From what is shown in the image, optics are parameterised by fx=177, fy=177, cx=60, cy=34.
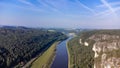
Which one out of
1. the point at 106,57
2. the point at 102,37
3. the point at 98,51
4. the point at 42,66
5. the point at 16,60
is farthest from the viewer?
the point at 102,37

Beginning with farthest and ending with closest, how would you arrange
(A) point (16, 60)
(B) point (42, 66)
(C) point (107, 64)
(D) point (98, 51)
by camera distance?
1. (D) point (98, 51)
2. (A) point (16, 60)
3. (B) point (42, 66)
4. (C) point (107, 64)

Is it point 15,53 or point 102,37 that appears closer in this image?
point 15,53

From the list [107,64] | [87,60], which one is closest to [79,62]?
[87,60]

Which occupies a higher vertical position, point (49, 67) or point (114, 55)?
point (114, 55)

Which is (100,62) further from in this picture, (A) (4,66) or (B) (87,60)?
(A) (4,66)

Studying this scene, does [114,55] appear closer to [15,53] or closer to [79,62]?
[79,62]

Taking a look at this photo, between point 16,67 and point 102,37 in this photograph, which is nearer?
point 16,67

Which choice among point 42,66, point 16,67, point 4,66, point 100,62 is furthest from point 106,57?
point 4,66

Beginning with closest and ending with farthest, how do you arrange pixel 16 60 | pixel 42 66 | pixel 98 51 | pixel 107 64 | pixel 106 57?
pixel 107 64, pixel 106 57, pixel 42 66, pixel 16 60, pixel 98 51

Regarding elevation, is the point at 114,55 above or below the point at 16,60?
above
